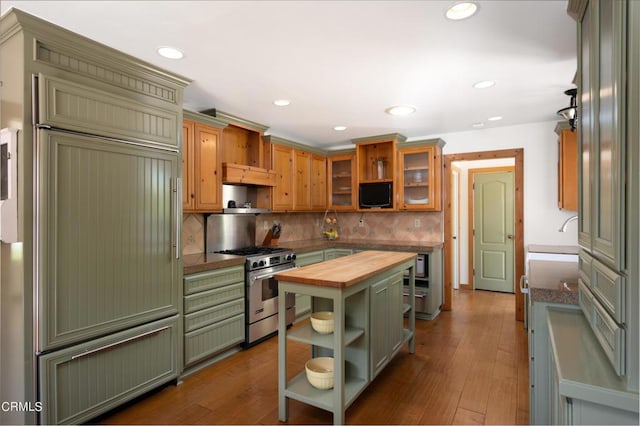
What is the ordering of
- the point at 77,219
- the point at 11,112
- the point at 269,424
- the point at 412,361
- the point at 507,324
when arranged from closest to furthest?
the point at 11,112
the point at 77,219
the point at 269,424
the point at 412,361
the point at 507,324

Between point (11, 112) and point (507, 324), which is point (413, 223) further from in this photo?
point (11, 112)

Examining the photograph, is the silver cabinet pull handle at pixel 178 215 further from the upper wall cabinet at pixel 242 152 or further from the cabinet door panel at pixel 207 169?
the upper wall cabinet at pixel 242 152

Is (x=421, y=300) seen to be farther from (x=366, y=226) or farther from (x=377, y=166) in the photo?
(x=377, y=166)

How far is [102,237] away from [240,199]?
6.69 feet

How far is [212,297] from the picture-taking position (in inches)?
116

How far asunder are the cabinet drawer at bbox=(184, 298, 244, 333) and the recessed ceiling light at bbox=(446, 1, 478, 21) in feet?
9.08

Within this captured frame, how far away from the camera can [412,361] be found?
3.03 metres

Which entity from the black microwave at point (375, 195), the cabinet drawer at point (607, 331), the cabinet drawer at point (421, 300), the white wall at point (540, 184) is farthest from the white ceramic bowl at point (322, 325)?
the white wall at point (540, 184)

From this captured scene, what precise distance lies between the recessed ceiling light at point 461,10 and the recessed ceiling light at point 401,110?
5.31ft

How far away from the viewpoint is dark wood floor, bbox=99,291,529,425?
2.20 m

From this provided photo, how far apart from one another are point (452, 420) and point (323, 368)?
35.1 inches

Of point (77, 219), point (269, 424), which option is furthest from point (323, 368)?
point (77, 219)

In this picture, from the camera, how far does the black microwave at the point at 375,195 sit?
472 cm

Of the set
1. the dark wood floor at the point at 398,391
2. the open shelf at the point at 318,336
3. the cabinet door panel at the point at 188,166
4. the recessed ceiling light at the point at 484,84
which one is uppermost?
the recessed ceiling light at the point at 484,84
